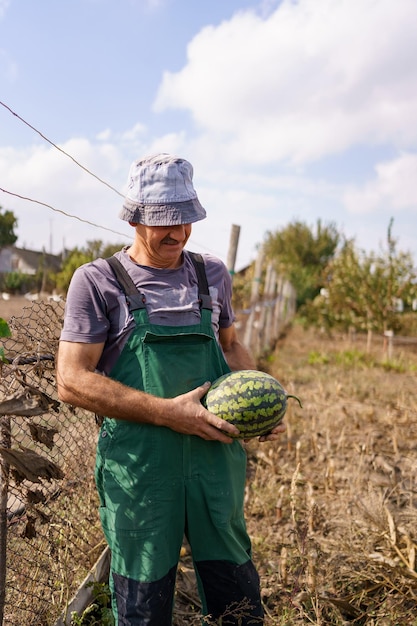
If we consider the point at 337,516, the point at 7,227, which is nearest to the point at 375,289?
the point at 337,516

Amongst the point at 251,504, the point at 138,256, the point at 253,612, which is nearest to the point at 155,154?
the point at 138,256

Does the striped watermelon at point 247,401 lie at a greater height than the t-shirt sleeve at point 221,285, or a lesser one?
lesser

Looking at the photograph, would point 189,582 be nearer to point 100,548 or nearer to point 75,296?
point 100,548

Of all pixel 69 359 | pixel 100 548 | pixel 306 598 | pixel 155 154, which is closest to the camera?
pixel 69 359

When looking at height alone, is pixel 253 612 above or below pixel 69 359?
below

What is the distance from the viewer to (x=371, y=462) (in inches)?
204

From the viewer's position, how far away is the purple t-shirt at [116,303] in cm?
215

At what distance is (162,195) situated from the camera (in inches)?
87.0

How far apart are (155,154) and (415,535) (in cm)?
275

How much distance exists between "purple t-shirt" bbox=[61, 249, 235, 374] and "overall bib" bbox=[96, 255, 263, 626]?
5 cm

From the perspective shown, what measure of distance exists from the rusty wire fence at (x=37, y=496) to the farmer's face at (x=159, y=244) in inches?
23.2

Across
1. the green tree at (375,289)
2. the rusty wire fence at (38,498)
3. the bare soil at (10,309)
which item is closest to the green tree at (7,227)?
the bare soil at (10,309)

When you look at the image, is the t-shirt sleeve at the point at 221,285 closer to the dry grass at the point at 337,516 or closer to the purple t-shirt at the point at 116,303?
the purple t-shirt at the point at 116,303

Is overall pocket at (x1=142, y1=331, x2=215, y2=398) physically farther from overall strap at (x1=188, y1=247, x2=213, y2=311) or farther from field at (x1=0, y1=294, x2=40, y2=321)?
field at (x1=0, y1=294, x2=40, y2=321)
